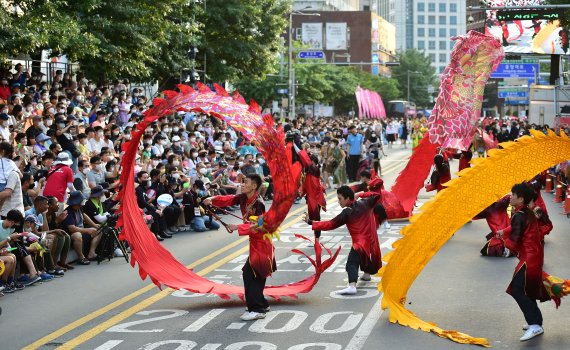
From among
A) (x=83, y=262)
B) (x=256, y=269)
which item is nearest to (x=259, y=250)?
(x=256, y=269)

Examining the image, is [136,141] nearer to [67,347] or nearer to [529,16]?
[67,347]

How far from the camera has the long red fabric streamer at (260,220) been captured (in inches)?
496

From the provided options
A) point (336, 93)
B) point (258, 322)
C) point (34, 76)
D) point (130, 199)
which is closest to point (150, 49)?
point (34, 76)

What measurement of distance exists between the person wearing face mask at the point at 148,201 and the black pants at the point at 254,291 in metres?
6.89

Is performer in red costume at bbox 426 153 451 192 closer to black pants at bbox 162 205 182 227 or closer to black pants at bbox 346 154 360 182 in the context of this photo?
black pants at bbox 162 205 182 227

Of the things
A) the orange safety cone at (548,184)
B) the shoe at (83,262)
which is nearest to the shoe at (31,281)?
the shoe at (83,262)

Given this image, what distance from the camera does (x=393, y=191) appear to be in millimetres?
23781

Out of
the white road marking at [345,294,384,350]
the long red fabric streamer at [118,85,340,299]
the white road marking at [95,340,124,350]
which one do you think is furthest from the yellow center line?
the white road marking at [345,294,384,350]

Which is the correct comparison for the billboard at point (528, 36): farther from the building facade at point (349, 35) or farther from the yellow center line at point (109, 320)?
the building facade at point (349, 35)

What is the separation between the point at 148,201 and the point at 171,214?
1254 millimetres

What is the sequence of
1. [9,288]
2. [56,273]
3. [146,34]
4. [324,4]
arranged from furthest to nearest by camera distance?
[324,4] → [146,34] → [56,273] → [9,288]

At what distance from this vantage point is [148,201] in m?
19.4

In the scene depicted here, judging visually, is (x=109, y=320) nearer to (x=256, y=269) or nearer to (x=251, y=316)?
(x=251, y=316)

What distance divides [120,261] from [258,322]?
18.5 ft
